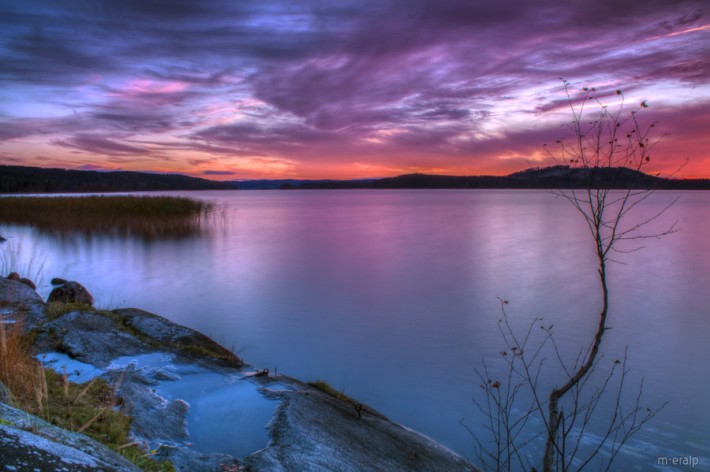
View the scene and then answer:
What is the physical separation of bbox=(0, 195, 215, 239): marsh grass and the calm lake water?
3.22 meters

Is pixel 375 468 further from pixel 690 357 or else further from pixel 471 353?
pixel 690 357

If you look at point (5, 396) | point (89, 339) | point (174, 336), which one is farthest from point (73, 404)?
point (174, 336)

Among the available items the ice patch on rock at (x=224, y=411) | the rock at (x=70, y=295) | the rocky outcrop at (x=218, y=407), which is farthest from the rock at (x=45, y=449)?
the rock at (x=70, y=295)

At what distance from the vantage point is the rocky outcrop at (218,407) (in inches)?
156

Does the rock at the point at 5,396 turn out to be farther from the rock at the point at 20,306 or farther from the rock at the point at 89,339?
the rock at the point at 20,306

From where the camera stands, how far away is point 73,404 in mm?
4164

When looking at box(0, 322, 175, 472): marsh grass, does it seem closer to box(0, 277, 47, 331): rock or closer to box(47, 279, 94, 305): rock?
box(0, 277, 47, 331): rock

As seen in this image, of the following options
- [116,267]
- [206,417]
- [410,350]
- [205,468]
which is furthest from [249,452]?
[116,267]

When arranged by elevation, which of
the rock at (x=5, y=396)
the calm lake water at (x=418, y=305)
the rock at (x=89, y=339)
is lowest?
the calm lake water at (x=418, y=305)

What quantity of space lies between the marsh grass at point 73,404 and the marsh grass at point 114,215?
75.5ft

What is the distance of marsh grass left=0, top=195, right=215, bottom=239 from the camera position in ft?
92.0

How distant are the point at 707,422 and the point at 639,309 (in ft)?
20.7

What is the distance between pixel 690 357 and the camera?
8.58 m

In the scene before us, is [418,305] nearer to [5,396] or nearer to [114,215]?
[5,396]
